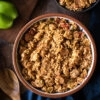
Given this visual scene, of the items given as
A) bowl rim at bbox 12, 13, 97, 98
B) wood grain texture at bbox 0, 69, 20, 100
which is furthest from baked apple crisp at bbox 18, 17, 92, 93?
wood grain texture at bbox 0, 69, 20, 100

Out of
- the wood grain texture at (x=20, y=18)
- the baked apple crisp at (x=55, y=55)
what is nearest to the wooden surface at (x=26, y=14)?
the wood grain texture at (x=20, y=18)

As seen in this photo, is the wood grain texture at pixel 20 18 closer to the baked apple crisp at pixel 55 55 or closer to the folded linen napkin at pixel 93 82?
the baked apple crisp at pixel 55 55

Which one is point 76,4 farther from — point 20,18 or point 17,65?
point 17,65

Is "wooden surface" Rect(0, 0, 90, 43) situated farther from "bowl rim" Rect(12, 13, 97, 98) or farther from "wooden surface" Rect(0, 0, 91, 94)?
"bowl rim" Rect(12, 13, 97, 98)

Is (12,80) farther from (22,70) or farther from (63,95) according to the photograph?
(63,95)

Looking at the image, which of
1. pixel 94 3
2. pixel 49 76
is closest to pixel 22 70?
pixel 49 76

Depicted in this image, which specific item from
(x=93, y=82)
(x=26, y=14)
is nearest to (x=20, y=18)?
(x=26, y=14)
